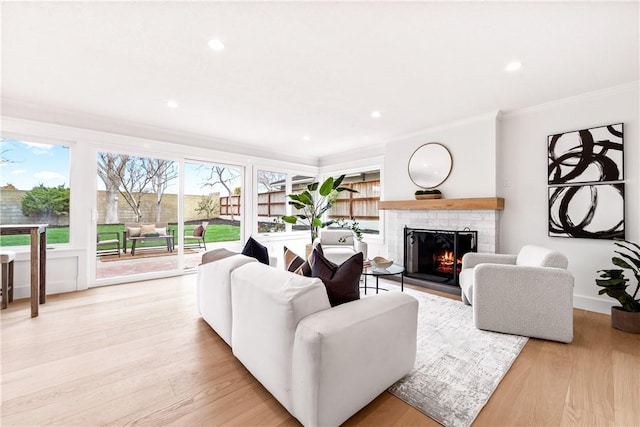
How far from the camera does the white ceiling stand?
72.4 inches

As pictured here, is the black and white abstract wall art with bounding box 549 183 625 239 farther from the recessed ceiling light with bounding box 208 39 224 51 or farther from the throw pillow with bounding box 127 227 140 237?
the throw pillow with bounding box 127 227 140 237

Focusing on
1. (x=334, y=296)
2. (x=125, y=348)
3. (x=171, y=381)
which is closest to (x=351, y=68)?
(x=334, y=296)

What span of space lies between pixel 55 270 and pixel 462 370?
472 cm

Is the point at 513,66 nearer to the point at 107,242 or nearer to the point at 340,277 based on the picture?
the point at 340,277

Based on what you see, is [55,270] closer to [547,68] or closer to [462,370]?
[462,370]

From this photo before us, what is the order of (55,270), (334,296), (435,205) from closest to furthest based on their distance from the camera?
(334,296) → (55,270) → (435,205)

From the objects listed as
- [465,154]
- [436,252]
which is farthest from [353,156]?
[436,252]

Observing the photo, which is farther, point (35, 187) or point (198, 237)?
point (198, 237)

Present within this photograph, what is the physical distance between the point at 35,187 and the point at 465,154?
576 centimetres

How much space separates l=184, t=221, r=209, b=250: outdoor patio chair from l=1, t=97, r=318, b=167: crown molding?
1405mm

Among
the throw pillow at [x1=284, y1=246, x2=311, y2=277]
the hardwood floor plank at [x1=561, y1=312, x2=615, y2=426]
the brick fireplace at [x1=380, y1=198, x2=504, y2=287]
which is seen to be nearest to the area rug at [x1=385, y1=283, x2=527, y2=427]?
the hardwood floor plank at [x1=561, y1=312, x2=615, y2=426]

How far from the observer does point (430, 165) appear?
169 inches

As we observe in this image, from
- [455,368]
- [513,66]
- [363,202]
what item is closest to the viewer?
[455,368]

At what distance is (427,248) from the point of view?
14.4 ft
